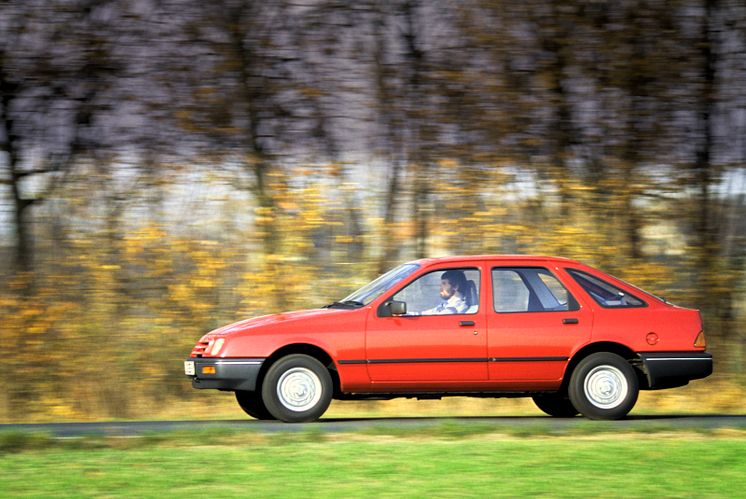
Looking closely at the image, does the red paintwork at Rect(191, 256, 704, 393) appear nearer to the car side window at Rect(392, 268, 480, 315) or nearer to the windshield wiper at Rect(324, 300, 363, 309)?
the car side window at Rect(392, 268, 480, 315)

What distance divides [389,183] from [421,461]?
9224mm

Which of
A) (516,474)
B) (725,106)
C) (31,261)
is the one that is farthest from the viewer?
(725,106)

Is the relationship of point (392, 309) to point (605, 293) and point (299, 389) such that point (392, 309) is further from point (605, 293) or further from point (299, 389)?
point (605, 293)

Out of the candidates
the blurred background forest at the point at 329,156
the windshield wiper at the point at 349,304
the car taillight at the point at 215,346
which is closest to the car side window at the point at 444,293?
the windshield wiper at the point at 349,304

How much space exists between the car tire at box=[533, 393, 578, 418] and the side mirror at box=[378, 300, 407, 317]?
8.09 feet

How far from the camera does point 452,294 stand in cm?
1261

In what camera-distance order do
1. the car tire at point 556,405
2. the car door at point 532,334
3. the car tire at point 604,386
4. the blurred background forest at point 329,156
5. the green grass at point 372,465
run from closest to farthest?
the green grass at point 372,465 → the car door at point 532,334 → the car tire at point 604,386 → the car tire at point 556,405 → the blurred background forest at point 329,156

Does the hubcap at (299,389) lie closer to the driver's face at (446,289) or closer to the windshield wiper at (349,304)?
the windshield wiper at (349,304)

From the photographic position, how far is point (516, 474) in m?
8.43

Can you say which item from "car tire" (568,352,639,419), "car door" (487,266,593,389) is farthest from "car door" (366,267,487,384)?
"car tire" (568,352,639,419)

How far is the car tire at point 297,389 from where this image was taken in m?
12.1

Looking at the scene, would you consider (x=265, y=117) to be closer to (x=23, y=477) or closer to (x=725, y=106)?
(x=725, y=106)

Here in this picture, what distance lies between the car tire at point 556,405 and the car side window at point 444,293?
1903 millimetres

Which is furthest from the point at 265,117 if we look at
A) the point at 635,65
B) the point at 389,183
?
the point at 635,65
